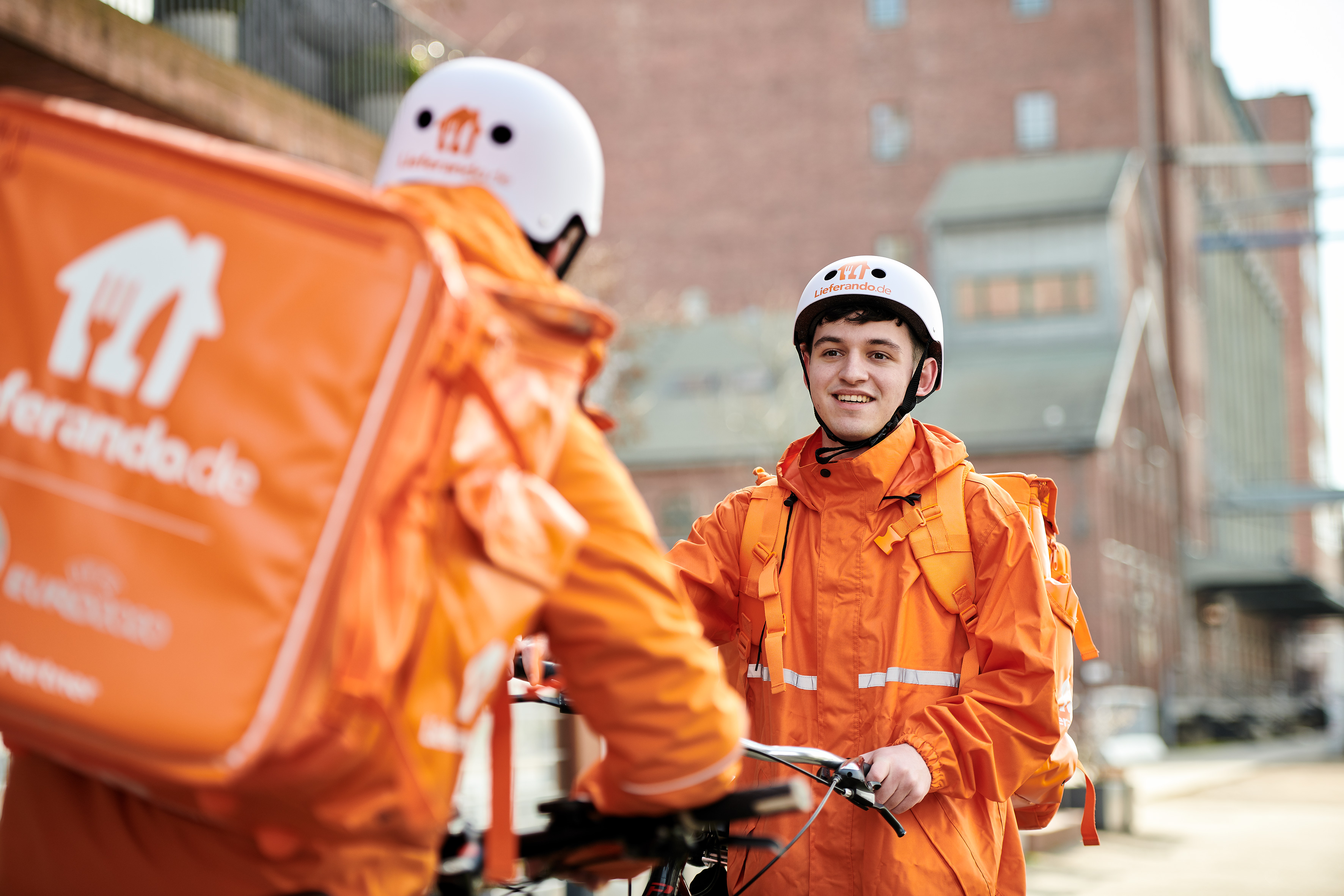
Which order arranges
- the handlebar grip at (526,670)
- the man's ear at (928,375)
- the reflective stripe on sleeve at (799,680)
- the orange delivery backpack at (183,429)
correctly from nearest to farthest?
the orange delivery backpack at (183,429) → the handlebar grip at (526,670) → the reflective stripe on sleeve at (799,680) → the man's ear at (928,375)

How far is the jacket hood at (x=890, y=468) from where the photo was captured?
3.60m

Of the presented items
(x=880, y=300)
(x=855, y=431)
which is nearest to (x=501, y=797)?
(x=855, y=431)

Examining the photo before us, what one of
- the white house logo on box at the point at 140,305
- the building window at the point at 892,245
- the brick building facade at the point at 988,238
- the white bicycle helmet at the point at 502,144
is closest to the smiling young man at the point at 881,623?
the white bicycle helmet at the point at 502,144

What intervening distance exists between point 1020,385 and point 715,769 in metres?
43.2

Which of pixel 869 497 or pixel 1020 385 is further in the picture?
pixel 1020 385

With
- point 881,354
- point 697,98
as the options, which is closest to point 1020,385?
point 697,98

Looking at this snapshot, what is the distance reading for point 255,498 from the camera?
5.74 ft

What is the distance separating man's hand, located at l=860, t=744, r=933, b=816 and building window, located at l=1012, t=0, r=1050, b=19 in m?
54.7

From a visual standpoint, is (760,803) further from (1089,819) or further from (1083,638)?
(1089,819)

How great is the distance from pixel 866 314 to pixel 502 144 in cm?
179

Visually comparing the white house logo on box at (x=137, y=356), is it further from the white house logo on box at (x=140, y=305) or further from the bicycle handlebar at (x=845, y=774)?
the bicycle handlebar at (x=845, y=774)

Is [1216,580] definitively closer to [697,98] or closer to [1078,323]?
[1078,323]

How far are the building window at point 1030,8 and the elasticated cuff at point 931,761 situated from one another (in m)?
54.7

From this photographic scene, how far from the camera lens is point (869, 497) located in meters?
3.63
